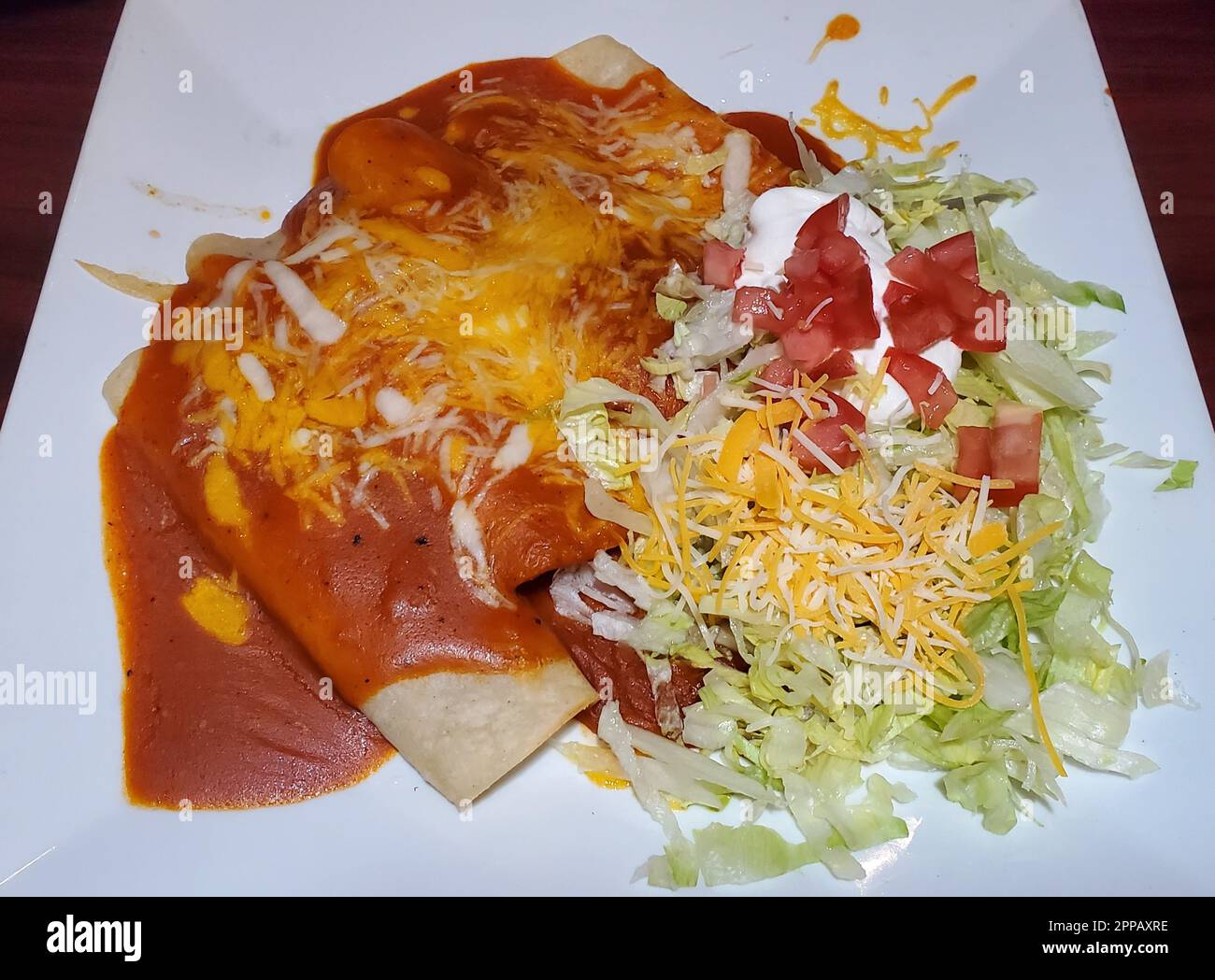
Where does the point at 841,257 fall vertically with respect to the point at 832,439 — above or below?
above

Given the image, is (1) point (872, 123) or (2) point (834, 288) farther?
(1) point (872, 123)

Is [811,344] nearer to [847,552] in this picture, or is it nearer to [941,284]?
[941,284]

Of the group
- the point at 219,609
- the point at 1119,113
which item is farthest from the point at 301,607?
the point at 1119,113

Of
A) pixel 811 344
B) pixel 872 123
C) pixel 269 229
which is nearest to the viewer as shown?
pixel 811 344

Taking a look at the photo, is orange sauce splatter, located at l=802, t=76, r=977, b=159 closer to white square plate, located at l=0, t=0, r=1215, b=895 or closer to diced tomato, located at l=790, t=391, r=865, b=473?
white square plate, located at l=0, t=0, r=1215, b=895

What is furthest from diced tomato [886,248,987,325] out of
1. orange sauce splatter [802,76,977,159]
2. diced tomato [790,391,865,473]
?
orange sauce splatter [802,76,977,159]

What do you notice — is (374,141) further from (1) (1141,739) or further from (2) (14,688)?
(1) (1141,739)
